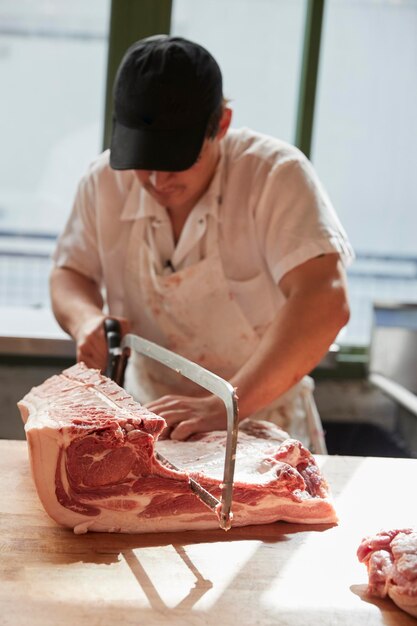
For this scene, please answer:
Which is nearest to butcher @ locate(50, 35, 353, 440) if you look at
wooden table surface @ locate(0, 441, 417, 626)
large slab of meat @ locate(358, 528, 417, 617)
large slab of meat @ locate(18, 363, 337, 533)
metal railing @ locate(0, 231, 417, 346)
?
large slab of meat @ locate(18, 363, 337, 533)

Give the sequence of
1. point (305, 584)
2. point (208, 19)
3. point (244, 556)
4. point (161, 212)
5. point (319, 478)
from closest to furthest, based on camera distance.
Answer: point (305, 584)
point (244, 556)
point (319, 478)
point (161, 212)
point (208, 19)

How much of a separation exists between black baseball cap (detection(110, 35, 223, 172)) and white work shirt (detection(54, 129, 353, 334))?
0.33 metres

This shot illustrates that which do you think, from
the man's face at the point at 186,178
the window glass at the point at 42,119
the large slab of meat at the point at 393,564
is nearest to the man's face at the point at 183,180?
the man's face at the point at 186,178

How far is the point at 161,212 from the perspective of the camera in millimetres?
2969

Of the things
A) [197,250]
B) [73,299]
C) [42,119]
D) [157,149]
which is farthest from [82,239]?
[42,119]

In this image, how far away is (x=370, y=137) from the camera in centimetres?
490

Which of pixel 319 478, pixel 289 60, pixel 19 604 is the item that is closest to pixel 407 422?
pixel 289 60

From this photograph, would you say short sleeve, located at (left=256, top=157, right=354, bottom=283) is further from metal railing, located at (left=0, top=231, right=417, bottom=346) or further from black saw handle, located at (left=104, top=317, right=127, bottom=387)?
metal railing, located at (left=0, top=231, right=417, bottom=346)

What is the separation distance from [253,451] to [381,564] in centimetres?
59

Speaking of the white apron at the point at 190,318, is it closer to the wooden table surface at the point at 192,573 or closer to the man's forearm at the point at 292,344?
the man's forearm at the point at 292,344

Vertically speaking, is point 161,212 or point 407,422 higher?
point 161,212

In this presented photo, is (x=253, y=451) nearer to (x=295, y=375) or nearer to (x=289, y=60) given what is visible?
(x=295, y=375)

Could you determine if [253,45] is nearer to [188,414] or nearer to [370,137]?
[370,137]

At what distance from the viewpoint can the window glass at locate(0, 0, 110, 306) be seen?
→ 4.61 meters
